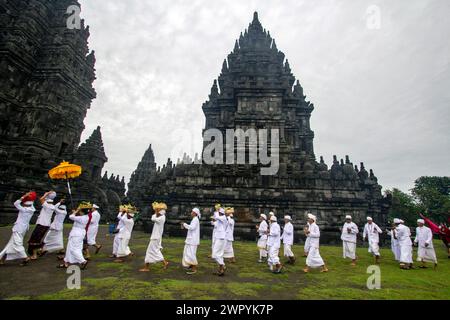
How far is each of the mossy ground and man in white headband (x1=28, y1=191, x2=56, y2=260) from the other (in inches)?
17.1

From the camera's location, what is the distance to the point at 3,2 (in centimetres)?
2489

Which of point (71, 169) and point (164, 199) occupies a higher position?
point (71, 169)

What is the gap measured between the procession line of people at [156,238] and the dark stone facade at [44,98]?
43.3 ft

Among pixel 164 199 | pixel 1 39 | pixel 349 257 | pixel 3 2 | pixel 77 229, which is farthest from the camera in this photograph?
pixel 3 2

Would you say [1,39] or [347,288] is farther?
[1,39]

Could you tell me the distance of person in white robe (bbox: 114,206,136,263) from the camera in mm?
8305

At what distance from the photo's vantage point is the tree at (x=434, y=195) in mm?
44775

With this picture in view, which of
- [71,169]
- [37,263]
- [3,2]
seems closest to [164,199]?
[71,169]

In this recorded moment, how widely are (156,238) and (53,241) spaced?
4.23 metres

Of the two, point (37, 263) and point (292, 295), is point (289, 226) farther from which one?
point (37, 263)

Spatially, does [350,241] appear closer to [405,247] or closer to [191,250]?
[405,247]

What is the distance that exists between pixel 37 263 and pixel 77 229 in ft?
5.90

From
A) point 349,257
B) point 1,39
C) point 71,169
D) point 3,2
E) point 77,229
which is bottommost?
point 349,257

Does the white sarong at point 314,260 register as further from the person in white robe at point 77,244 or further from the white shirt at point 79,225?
the white shirt at point 79,225
